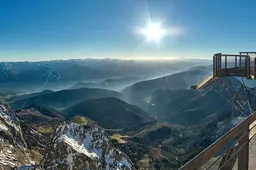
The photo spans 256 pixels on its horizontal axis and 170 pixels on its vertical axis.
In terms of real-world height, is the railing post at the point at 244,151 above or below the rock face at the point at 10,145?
above

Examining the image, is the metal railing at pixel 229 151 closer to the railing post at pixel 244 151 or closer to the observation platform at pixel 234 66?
the railing post at pixel 244 151

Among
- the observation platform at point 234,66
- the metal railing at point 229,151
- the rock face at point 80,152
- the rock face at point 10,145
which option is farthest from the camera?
the rock face at point 80,152

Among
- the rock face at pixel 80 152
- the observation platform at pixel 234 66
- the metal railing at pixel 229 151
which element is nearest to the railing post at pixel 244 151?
the metal railing at pixel 229 151

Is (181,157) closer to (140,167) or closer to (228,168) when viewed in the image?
(140,167)

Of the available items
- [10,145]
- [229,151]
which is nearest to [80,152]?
[10,145]

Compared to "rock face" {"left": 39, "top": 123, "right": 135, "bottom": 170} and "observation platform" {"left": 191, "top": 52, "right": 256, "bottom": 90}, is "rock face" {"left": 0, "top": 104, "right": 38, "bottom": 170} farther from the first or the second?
"observation platform" {"left": 191, "top": 52, "right": 256, "bottom": 90}

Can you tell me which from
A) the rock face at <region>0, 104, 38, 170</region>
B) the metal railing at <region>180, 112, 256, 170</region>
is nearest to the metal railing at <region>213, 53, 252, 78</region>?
the metal railing at <region>180, 112, 256, 170</region>

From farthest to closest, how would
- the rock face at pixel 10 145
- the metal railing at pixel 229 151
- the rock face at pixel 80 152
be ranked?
the rock face at pixel 80 152 < the rock face at pixel 10 145 < the metal railing at pixel 229 151

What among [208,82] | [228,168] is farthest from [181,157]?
[228,168]
